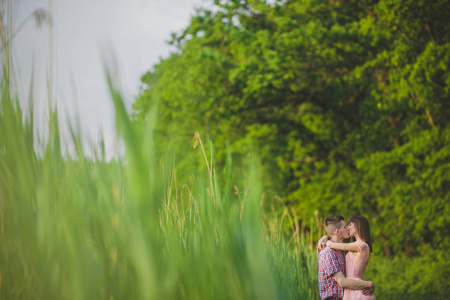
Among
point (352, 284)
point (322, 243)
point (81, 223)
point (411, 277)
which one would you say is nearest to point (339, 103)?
point (411, 277)

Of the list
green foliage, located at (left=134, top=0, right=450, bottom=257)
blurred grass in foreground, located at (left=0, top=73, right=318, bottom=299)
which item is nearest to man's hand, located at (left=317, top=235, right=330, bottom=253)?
blurred grass in foreground, located at (left=0, top=73, right=318, bottom=299)

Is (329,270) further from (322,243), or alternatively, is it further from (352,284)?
(322,243)

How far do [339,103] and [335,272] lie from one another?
991cm

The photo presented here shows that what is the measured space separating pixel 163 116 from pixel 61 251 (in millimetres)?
15088

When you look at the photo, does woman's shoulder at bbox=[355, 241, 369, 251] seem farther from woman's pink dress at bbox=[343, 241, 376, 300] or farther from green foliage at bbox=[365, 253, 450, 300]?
green foliage at bbox=[365, 253, 450, 300]

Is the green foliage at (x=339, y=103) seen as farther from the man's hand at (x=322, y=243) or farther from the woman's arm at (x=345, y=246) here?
the woman's arm at (x=345, y=246)

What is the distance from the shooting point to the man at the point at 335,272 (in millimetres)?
2932

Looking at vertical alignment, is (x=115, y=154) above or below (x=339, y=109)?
below

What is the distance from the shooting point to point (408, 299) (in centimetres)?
895

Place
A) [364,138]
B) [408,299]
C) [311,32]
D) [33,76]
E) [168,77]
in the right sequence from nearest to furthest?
[33,76], [408,299], [311,32], [364,138], [168,77]

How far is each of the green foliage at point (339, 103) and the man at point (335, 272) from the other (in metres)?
6.07

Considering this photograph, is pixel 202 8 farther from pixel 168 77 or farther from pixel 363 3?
pixel 363 3

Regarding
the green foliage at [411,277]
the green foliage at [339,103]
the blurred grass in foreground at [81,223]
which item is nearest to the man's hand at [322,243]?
the blurred grass in foreground at [81,223]

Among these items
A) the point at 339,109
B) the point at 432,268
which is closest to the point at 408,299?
the point at 432,268
